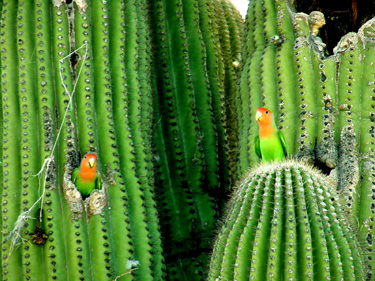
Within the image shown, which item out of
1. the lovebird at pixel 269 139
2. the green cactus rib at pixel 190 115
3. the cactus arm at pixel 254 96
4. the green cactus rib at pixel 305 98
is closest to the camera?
the lovebird at pixel 269 139

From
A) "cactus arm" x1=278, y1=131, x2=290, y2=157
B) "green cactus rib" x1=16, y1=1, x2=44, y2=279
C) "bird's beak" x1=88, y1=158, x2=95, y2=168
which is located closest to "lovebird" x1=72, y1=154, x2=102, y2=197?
"bird's beak" x1=88, y1=158, x2=95, y2=168

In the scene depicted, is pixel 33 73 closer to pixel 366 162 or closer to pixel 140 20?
pixel 140 20

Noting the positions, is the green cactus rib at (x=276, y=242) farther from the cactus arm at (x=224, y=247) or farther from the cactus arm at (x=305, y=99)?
the cactus arm at (x=305, y=99)

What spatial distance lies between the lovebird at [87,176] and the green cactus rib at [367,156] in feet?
4.34

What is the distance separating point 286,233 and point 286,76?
1.28 m

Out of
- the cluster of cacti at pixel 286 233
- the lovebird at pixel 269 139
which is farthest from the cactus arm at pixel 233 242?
the lovebird at pixel 269 139

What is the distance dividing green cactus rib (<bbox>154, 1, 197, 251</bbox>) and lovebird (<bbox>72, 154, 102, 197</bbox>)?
0.63 m

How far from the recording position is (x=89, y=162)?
11.3 feet

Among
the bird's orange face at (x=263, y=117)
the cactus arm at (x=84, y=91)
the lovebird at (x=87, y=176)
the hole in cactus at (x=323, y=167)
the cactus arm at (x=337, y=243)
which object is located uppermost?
the cactus arm at (x=84, y=91)

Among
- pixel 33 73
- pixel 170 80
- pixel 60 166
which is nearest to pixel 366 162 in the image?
pixel 170 80

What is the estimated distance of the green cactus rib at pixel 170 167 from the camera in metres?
4.09

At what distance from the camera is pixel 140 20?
4.20m

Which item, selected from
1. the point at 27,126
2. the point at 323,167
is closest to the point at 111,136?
the point at 27,126

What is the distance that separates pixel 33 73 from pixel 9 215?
76 cm
